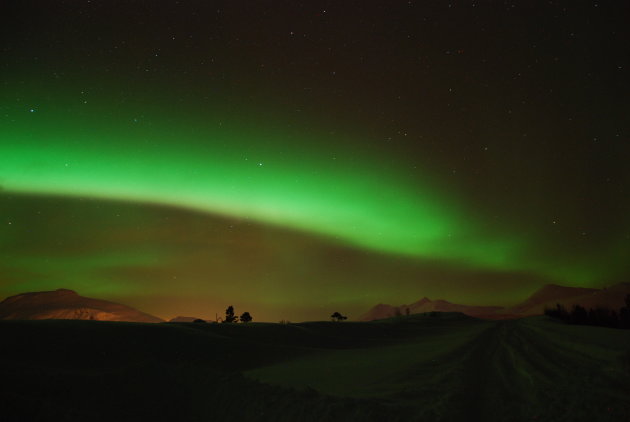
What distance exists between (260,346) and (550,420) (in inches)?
646

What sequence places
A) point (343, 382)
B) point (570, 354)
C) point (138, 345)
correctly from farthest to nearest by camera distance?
1. point (138, 345)
2. point (570, 354)
3. point (343, 382)

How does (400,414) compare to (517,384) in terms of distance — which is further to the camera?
(517,384)

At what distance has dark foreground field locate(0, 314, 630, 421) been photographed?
876 cm

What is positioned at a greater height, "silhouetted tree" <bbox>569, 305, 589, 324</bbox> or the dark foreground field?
"silhouetted tree" <bbox>569, 305, 589, 324</bbox>

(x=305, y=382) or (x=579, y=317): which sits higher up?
(x=579, y=317)

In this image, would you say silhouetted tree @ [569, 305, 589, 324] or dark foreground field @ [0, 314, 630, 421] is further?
silhouetted tree @ [569, 305, 589, 324]

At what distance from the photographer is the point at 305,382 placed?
40.5ft

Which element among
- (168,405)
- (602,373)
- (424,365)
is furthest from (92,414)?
(602,373)

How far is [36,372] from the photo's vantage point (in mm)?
12984

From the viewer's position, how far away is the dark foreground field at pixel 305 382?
8.76 meters

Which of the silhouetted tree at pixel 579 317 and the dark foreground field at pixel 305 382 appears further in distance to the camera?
the silhouetted tree at pixel 579 317

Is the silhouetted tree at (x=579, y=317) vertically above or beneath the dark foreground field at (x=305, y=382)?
above

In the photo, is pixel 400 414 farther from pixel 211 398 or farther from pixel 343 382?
pixel 211 398

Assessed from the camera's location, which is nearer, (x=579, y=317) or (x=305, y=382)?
(x=305, y=382)
